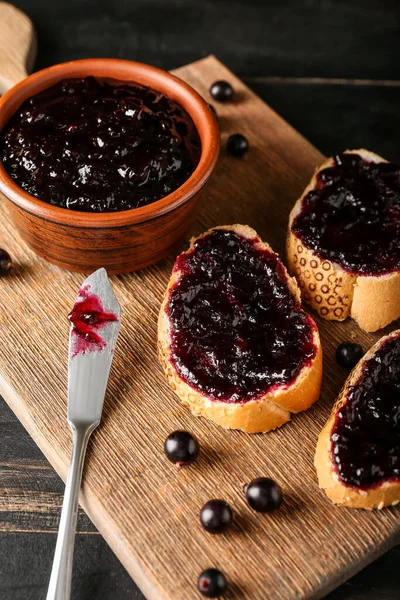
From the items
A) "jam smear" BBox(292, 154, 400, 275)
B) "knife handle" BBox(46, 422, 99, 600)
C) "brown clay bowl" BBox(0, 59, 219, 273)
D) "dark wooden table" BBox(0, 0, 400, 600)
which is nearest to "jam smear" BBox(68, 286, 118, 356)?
"brown clay bowl" BBox(0, 59, 219, 273)

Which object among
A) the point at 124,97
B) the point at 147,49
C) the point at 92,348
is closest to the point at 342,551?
the point at 92,348

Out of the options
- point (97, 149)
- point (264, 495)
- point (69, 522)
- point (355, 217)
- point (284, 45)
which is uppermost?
point (97, 149)

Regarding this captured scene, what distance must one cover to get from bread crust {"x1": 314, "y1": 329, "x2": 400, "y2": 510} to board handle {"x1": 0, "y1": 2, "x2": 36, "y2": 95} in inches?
104

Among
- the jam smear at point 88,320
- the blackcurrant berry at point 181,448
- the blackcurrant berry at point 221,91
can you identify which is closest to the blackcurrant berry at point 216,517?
the blackcurrant berry at point 181,448

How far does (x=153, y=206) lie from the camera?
3303mm

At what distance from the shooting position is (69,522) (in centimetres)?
285

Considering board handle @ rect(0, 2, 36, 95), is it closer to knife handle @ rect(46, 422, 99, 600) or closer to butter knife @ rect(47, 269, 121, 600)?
butter knife @ rect(47, 269, 121, 600)

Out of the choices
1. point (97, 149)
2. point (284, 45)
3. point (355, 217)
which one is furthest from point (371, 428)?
point (284, 45)

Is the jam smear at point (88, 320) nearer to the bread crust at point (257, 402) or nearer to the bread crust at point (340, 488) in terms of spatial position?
the bread crust at point (257, 402)

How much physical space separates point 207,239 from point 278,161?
961 mm

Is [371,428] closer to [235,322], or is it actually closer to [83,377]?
[235,322]

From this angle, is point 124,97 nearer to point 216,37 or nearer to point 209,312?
point 209,312

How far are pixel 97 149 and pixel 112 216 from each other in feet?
1.05

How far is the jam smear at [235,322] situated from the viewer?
10.2 feet
